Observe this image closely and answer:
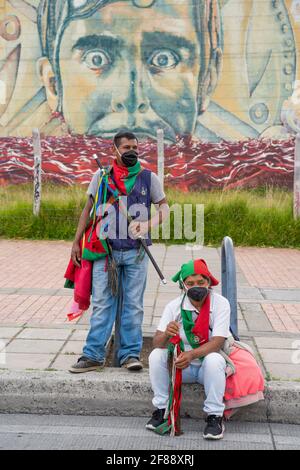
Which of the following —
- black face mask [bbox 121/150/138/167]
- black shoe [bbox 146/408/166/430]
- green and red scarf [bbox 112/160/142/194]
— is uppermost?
black face mask [bbox 121/150/138/167]

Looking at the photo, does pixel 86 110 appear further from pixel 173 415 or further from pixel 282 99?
pixel 173 415

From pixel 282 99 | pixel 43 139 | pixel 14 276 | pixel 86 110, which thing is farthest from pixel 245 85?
pixel 14 276

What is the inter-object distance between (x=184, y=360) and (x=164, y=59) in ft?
53.2

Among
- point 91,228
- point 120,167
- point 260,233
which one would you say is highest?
point 120,167

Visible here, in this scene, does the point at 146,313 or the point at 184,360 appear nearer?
the point at 184,360

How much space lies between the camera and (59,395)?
4254 millimetres

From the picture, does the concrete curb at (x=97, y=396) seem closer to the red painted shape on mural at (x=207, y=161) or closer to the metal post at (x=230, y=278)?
the metal post at (x=230, y=278)

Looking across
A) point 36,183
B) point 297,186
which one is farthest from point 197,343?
point 36,183

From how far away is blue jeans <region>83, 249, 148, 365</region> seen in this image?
4.46 metres

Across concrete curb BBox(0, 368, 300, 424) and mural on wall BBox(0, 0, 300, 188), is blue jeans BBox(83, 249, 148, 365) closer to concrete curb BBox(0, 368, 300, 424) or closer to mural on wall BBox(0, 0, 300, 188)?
concrete curb BBox(0, 368, 300, 424)

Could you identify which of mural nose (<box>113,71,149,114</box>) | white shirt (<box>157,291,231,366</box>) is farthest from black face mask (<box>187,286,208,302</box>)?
mural nose (<box>113,71,149,114</box>)

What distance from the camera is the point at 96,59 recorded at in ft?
62.8

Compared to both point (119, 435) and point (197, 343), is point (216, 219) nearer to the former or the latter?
point (197, 343)

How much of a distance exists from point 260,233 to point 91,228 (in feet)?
22.7
